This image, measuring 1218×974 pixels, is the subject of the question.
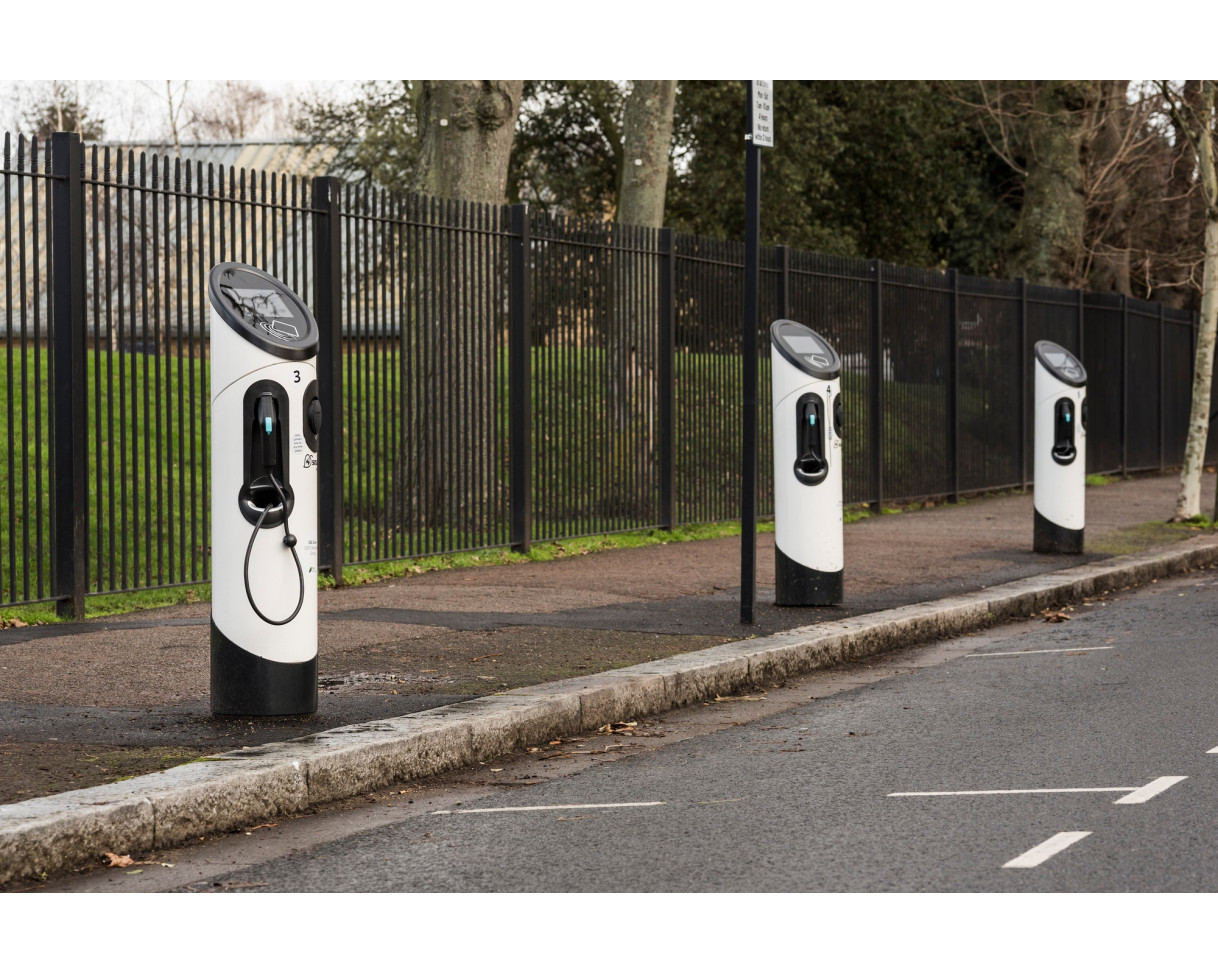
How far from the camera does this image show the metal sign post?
8992 mm

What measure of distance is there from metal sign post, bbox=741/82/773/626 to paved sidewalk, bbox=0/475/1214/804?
1.26 feet

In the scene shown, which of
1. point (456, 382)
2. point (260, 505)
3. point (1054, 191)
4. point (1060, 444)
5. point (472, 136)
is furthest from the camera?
point (1054, 191)

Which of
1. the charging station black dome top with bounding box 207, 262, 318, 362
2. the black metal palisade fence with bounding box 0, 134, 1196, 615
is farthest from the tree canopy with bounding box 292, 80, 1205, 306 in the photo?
the charging station black dome top with bounding box 207, 262, 318, 362

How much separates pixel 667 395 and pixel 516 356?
2228 millimetres

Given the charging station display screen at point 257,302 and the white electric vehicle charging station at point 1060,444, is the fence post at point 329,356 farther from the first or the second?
the white electric vehicle charging station at point 1060,444

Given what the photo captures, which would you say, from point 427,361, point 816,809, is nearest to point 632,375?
point 427,361

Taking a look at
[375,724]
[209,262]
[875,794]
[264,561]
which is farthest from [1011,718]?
[209,262]

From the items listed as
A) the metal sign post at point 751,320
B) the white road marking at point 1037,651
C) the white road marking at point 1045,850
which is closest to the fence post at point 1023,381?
the white road marking at point 1037,651

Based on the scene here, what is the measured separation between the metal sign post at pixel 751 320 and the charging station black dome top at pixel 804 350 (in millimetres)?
394

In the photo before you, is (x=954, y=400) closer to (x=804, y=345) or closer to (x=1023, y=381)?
(x=1023, y=381)

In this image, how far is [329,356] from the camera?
35.2ft

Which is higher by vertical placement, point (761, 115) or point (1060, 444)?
point (761, 115)

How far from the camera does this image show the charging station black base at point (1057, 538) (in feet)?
43.8

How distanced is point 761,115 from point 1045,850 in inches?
210
